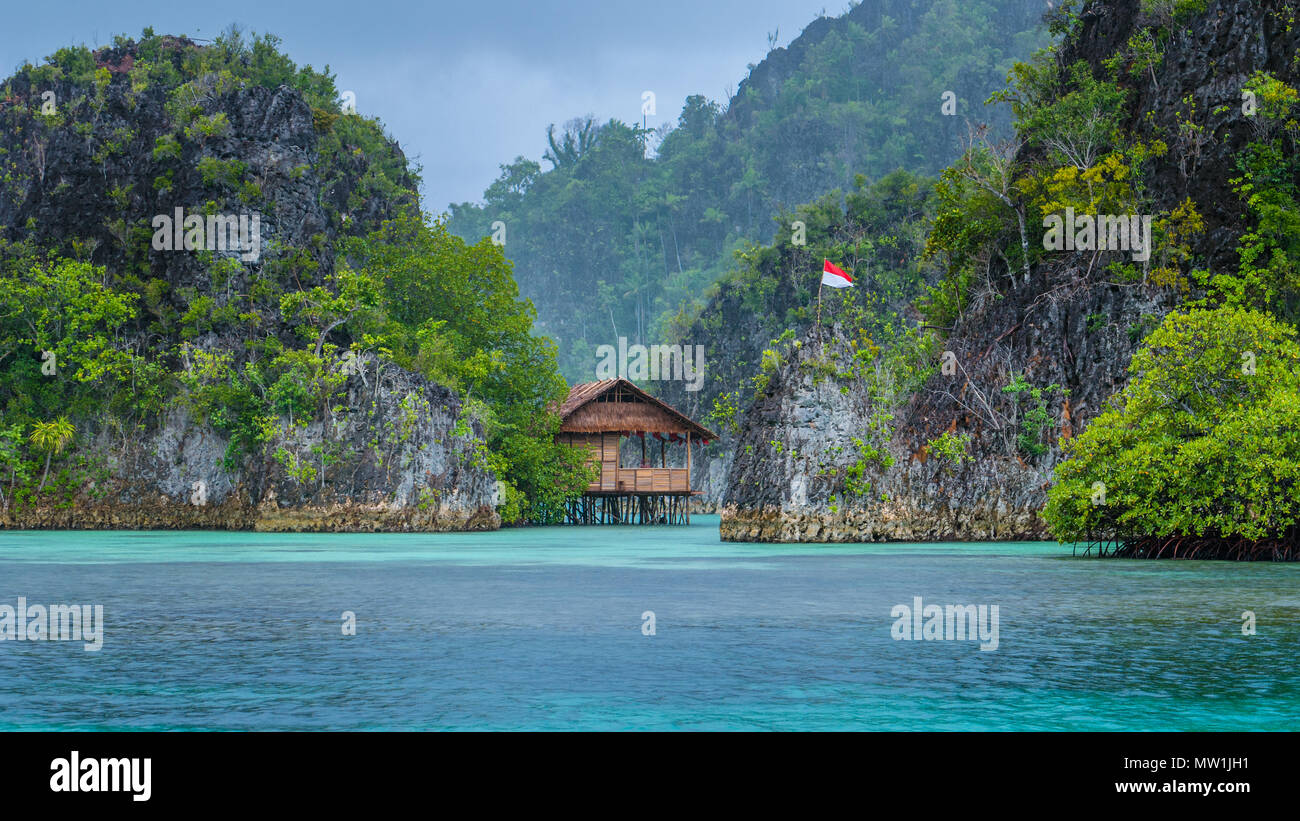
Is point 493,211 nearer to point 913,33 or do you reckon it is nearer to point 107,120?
point 913,33

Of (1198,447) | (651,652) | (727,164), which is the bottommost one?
(651,652)

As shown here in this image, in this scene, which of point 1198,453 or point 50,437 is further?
point 50,437

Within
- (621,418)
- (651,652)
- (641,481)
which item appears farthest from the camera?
(641,481)

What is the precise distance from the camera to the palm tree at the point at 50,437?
39875 millimetres

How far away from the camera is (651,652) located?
10.8 metres

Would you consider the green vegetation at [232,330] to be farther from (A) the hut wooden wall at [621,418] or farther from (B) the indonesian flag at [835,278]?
(B) the indonesian flag at [835,278]

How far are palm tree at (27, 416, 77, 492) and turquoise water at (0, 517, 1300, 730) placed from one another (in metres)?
20.7

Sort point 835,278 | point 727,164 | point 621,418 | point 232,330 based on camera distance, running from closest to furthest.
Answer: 1. point 835,278
2. point 232,330
3. point 621,418
4. point 727,164

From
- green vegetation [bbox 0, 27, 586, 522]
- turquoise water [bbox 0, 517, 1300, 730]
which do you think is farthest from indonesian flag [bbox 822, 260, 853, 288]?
green vegetation [bbox 0, 27, 586, 522]

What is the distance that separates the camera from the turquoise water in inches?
311

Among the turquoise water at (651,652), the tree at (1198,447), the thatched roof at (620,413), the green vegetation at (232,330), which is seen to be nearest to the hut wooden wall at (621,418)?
the thatched roof at (620,413)

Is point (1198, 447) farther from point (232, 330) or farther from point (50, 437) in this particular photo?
point (50, 437)

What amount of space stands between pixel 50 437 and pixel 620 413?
2049cm

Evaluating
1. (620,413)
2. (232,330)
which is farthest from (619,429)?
(232,330)
